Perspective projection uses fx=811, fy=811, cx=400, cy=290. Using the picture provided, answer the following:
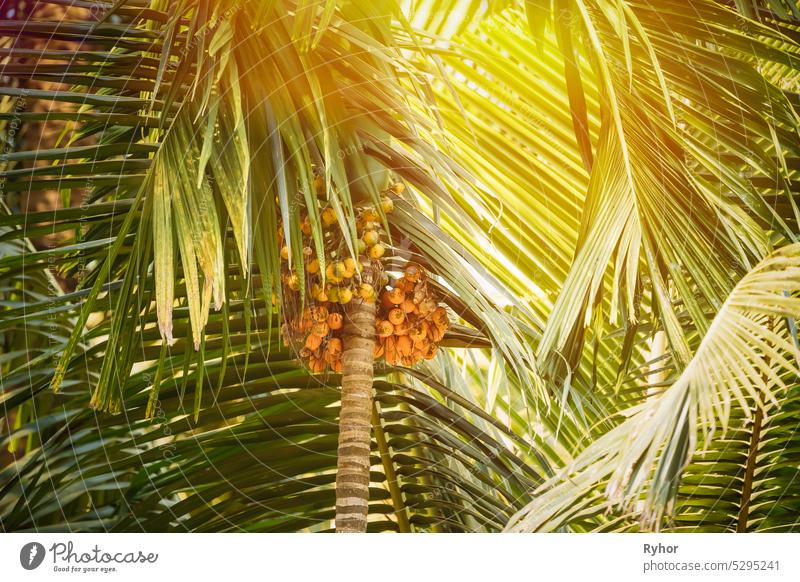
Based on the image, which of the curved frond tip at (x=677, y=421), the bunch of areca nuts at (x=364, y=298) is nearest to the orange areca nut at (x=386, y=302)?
the bunch of areca nuts at (x=364, y=298)

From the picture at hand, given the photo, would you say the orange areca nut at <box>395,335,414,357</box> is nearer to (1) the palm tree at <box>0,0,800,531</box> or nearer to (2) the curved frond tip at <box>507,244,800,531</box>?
(1) the palm tree at <box>0,0,800,531</box>

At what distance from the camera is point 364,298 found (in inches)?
31.4

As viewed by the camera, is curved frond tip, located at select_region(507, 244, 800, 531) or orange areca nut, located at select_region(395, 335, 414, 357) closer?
curved frond tip, located at select_region(507, 244, 800, 531)

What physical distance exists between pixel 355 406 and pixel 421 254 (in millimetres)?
172

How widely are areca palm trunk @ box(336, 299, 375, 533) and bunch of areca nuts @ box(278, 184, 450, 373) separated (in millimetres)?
11

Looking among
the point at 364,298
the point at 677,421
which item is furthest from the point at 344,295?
the point at 677,421

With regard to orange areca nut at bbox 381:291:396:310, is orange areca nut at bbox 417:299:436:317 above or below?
below

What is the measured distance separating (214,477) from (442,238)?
48cm

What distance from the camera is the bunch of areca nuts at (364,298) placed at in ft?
2.63

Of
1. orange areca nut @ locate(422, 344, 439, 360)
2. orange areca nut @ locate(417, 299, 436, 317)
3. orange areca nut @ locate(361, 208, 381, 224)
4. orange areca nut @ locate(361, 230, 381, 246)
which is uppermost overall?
orange areca nut @ locate(361, 208, 381, 224)

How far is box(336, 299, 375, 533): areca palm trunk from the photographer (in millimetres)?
809

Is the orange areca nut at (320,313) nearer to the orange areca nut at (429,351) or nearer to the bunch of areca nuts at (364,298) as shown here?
Answer: the bunch of areca nuts at (364,298)

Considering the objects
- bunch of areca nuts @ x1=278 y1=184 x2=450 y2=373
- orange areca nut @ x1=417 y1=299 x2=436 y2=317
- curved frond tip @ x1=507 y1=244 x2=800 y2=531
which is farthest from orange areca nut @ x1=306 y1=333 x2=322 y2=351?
curved frond tip @ x1=507 y1=244 x2=800 y2=531
